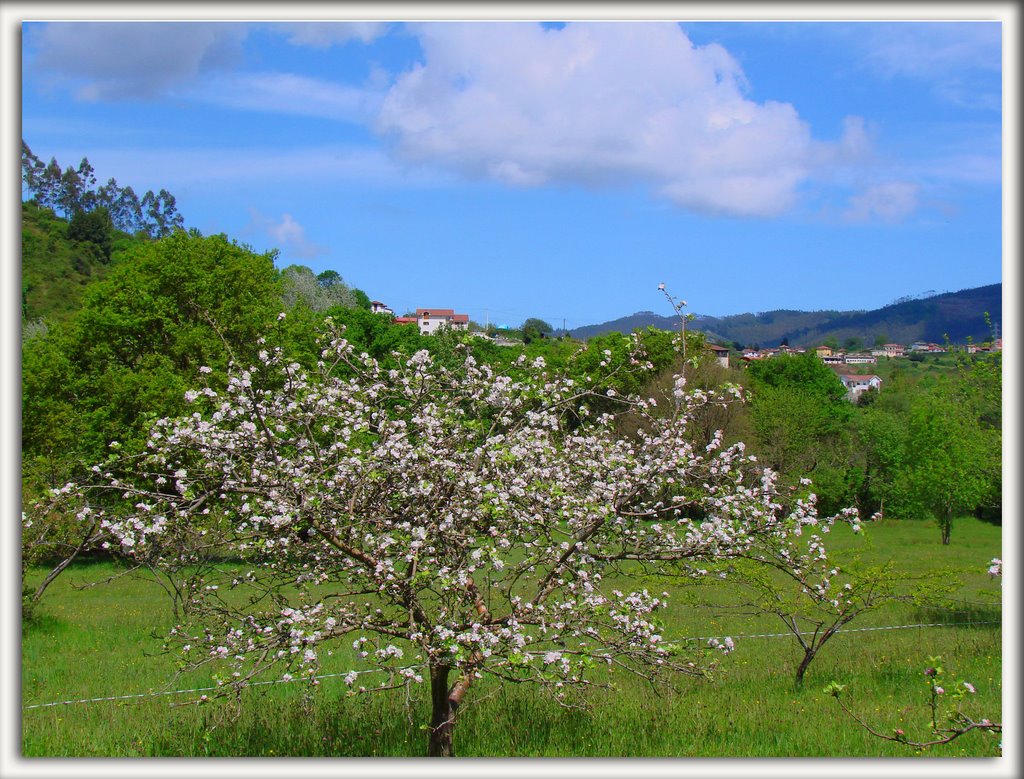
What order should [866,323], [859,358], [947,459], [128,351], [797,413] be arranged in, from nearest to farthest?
[128,351]
[947,459]
[797,413]
[859,358]
[866,323]

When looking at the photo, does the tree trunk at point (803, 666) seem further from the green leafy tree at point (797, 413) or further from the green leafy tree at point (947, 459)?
the green leafy tree at point (797, 413)

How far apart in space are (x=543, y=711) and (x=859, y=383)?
76020mm

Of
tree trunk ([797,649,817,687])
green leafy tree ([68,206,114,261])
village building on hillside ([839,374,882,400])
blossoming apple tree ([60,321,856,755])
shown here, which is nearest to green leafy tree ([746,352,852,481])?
village building on hillside ([839,374,882,400])

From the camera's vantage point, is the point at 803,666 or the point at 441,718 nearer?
the point at 441,718

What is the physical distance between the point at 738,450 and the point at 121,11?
6.91m

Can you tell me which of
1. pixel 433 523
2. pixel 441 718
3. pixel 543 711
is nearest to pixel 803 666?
pixel 543 711

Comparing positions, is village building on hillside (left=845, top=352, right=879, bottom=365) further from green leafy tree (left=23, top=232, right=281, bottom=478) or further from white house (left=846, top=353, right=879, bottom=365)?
green leafy tree (left=23, top=232, right=281, bottom=478)

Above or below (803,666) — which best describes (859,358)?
above

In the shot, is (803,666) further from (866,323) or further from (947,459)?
(866,323)

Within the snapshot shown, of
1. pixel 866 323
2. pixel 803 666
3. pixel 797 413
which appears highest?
pixel 866 323

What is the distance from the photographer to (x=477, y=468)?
7.15m

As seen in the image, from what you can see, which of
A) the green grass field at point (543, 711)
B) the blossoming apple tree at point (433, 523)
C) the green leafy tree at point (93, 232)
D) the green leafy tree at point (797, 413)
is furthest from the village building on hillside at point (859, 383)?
the blossoming apple tree at point (433, 523)

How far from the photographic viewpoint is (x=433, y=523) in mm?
6961

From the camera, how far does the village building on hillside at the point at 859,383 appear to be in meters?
71.4
